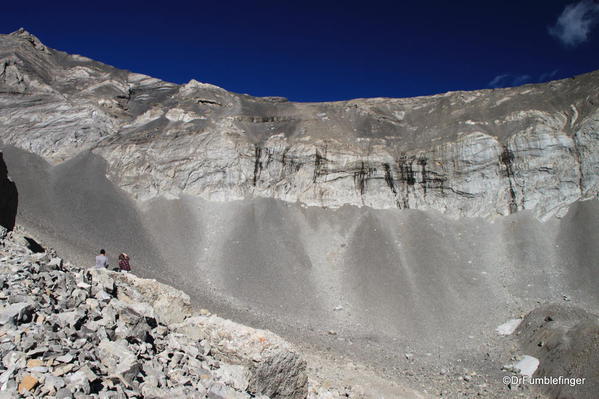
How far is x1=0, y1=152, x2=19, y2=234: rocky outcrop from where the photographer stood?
12.2 meters

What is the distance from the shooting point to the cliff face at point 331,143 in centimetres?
3284

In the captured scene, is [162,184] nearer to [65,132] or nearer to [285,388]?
[65,132]

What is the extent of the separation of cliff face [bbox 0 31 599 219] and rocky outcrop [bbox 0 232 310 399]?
89.2ft

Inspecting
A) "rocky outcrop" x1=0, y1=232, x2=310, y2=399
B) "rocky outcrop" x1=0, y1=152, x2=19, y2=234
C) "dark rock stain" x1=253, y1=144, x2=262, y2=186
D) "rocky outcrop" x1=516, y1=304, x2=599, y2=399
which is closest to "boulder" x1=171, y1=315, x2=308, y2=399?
"rocky outcrop" x1=0, y1=232, x2=310, y2=399

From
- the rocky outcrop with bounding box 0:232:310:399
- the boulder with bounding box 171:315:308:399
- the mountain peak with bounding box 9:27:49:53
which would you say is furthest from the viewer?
the mountain peak with bounding box 9:27:49:53

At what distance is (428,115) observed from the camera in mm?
41594

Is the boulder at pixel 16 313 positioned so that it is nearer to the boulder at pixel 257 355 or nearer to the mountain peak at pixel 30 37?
the boulder at pixel 257 355

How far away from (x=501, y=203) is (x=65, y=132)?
142 ft

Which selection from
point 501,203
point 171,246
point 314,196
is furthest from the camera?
point 314,196

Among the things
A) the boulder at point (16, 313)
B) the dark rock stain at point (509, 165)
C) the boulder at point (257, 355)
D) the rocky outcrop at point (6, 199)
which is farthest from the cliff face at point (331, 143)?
the boulder at point (16, 313)

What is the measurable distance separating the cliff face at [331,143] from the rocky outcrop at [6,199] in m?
20.9

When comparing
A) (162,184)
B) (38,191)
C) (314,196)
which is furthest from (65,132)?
(314,196)

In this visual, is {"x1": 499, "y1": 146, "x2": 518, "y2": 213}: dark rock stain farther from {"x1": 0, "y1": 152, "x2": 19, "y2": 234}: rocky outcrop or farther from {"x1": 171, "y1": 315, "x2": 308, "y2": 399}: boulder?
{"x1": 0, "y1": 152, "x2": 19, "y2": 234}: rocky outcrop

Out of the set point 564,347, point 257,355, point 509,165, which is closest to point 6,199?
point 257,355
